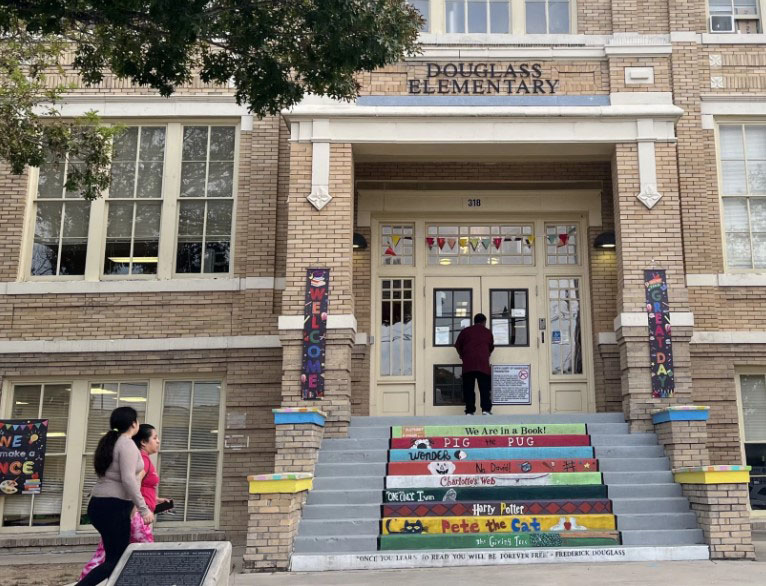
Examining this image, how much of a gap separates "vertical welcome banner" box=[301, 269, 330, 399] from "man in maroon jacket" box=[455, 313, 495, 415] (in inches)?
90.9

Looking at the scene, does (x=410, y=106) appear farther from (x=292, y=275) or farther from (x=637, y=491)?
(x=637, y=491)

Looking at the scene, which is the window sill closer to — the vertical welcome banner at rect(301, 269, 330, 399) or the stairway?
the vertical welcome banner at rect(301, 269, 330, 399)

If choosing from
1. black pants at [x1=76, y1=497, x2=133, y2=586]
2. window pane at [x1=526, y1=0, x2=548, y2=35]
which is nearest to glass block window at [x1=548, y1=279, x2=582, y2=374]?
window pane at [x1=526, y1=0, x2=548, y2=35]

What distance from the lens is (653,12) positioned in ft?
42.2

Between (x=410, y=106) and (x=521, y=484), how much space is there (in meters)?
5.63

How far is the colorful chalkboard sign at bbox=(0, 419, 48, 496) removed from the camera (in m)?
12.3

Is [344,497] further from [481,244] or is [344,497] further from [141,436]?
[481,244]

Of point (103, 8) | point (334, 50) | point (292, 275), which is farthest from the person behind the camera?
point (292, 275)

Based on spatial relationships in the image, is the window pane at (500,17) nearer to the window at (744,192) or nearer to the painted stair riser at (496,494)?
the window at (744,192)

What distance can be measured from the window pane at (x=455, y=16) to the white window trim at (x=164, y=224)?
3782 mm

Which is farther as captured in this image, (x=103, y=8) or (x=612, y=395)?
(x=612, y=395)

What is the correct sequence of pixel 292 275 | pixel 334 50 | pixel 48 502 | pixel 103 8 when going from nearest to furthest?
pixel 103 8 → pixel 334 50 → pixel 292 275 → pixel 48 502

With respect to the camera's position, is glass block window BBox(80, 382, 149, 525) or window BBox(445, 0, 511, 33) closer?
glass block window BBox(80, 382, 149, 525)

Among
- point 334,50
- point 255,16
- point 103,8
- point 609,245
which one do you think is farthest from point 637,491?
point 103,8
